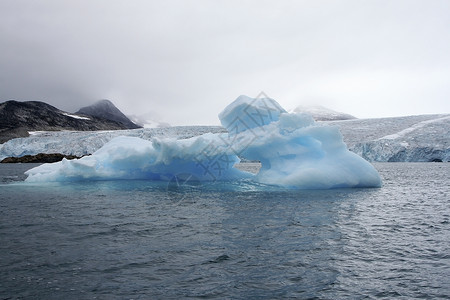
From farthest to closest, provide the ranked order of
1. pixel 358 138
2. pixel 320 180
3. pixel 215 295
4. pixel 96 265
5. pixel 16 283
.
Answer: pixel 358 138, pixel 320 180, pixel 96 265, pixel 16 283, pixel 215 295

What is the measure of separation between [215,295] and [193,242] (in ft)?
7.77

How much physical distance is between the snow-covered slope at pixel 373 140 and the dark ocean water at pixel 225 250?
33.9 m

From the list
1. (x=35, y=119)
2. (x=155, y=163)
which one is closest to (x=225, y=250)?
(x=155, y=163)

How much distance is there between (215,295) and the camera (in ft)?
14.1

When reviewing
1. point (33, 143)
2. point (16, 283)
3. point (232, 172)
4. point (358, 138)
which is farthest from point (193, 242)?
point (33, 143)

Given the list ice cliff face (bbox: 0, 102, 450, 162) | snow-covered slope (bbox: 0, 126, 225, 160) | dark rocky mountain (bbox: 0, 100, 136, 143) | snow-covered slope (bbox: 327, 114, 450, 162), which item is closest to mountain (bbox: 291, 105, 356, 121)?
dark rocky mountain (bbox: 0, 100, 136, 143)

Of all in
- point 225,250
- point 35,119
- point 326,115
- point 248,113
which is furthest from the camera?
point 326,115

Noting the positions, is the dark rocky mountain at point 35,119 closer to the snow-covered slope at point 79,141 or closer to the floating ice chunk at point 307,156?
the snow-covered slope at point 79,141

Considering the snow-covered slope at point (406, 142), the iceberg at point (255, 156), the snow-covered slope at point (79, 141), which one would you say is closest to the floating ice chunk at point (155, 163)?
the iceberg at point (255, 156)

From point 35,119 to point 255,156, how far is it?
116 metres

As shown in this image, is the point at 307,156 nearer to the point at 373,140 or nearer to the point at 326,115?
the point at 373,140

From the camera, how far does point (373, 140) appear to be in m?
43.5

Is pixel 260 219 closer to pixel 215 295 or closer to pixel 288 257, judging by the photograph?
pixel 288 257

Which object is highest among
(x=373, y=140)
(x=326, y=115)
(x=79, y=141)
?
(x=326, y=115)
